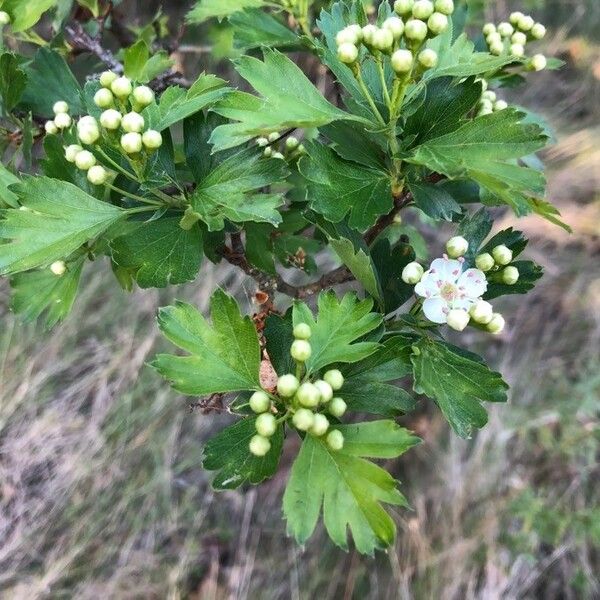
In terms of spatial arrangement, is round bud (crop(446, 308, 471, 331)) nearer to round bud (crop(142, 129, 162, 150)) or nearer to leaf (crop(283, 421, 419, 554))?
leaf (crop(283, 421, 419, 554))

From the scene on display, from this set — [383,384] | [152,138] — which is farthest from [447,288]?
[152,138]

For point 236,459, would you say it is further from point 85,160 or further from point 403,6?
point 403,6

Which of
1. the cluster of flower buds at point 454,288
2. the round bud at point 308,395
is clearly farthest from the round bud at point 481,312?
the round bud at point 308,395

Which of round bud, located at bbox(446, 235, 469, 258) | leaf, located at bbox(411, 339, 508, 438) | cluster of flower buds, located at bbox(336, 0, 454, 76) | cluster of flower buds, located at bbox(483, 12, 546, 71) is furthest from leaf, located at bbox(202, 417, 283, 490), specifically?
cluster of flower buds, located at bbox(483, 12, 546, 71)

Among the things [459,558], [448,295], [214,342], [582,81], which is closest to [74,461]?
[459,558]

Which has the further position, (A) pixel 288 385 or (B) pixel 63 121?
(B) pixel 63 121

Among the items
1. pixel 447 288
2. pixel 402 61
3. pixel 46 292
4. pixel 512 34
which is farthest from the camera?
pixel 512 34

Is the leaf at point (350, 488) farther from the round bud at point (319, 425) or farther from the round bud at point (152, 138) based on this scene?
the round bud at point (152, 138)

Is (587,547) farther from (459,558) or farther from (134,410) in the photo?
(134,410)
